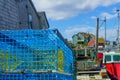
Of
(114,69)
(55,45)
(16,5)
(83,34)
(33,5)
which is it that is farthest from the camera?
(83,34)

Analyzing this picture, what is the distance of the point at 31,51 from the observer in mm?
6672

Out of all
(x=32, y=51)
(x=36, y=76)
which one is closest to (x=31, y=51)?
(x=32, y=51)

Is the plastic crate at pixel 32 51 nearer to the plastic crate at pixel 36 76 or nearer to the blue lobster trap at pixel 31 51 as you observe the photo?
the blue lobster trap at pixel 31 51

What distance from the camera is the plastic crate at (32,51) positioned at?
6.55m

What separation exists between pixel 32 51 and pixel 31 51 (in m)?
0.02

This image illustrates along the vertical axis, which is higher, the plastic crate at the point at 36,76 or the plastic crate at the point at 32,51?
the plastic crate at the point at 32,51

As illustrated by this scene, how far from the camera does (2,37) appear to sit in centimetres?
687

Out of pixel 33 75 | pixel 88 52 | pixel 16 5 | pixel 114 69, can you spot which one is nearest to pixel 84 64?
pixel 114 69

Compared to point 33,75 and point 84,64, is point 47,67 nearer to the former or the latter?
point 33,75

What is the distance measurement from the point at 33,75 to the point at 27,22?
598 inches

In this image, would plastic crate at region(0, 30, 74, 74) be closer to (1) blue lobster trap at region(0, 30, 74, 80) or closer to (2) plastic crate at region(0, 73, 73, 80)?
(1) blue lobster trap at region(0, 30, 74, 80)

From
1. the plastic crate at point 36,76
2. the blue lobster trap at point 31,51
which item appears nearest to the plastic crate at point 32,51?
the blue lobster trap at point 31,51

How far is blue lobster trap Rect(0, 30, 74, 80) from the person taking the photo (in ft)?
21.5

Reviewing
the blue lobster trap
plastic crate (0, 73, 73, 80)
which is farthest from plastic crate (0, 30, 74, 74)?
plastic crate (0, 73, 73, 80)
